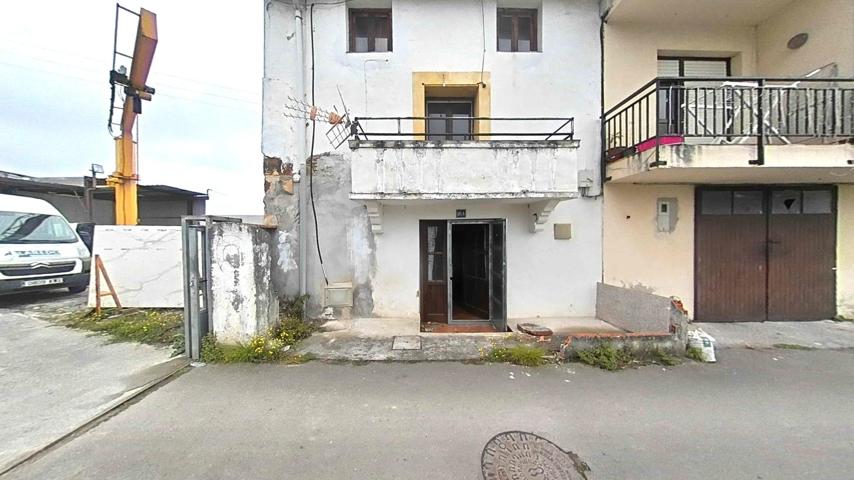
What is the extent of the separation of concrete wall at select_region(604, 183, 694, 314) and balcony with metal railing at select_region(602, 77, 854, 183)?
339 millimetres

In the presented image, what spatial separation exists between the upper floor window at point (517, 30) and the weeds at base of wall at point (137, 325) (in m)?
7.95

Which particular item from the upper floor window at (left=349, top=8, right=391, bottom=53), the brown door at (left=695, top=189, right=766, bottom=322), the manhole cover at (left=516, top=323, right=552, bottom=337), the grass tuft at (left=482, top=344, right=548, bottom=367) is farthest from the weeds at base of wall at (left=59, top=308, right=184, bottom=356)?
the brown door at (left=695, top=189, right=766, bottom=322)

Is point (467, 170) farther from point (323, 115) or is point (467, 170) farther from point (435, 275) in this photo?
point (323, 115)

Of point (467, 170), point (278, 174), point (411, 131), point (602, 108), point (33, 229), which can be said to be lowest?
point (33, 229)

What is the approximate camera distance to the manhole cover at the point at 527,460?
244cm

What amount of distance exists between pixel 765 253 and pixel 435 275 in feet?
21.3

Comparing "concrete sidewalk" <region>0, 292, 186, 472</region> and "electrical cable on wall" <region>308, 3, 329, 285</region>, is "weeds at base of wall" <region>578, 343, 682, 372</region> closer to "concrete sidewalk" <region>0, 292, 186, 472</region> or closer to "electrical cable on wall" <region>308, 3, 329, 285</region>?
"electrical cable on wall" <region>308, 3, 329, 285</region>

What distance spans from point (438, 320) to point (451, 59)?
5.26 m

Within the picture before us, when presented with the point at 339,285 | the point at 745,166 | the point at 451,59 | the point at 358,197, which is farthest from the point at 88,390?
the point at 745,166

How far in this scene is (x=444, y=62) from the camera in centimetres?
640

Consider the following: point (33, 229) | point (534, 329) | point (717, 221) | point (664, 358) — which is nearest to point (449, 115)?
point (534, 329)

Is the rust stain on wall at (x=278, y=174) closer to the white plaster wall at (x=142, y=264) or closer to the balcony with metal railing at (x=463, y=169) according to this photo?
the balcony with metal railing at (x=463, y=169)

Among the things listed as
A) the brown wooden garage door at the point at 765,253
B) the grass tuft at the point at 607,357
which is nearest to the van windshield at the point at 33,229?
the grass tuft at the point at 607,357

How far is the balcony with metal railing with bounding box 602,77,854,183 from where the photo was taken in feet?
16.4
